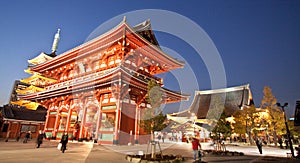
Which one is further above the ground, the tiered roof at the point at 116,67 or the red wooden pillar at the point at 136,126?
the tiered roof at the point at 116,67

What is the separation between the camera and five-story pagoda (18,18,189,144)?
18219 mm

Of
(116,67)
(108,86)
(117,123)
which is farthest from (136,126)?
(116,67)

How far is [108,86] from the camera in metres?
19.1

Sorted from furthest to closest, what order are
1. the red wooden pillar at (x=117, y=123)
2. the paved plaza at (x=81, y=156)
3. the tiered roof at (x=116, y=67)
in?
1. the tiered roof at (x=116, y=67)
2. the red wooden pillar at (x=117, y=123)
3. the paved plaza at (x=81, y=156)

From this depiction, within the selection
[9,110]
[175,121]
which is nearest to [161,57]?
[175,121]

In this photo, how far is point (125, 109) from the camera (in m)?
18.9

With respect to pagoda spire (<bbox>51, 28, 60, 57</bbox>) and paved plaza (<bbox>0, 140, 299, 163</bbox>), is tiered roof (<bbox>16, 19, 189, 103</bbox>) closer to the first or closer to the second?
paved plaza (<bbox>0, 140, 299, 163</bbox>)

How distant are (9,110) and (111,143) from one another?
23.9 metres

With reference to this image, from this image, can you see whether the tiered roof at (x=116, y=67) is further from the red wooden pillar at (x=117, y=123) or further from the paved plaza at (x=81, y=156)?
the paved plaza at (x=81, y=156)

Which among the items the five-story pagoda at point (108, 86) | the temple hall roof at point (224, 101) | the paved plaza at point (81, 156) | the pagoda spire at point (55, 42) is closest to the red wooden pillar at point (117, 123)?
the five-story pagoda at point (108, 86)

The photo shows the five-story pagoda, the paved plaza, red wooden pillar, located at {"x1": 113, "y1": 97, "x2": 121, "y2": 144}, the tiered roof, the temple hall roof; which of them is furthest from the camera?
the temple hall roof

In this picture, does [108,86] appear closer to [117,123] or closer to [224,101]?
[117,123]

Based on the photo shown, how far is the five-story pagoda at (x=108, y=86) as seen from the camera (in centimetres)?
1822

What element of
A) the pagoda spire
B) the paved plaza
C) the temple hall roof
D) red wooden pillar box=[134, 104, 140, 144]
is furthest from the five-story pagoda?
the pagoda spire
